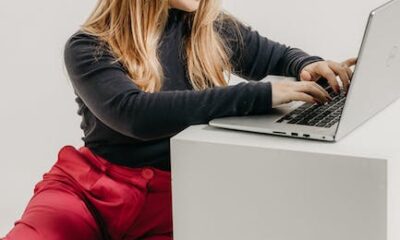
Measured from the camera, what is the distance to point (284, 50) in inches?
73.0

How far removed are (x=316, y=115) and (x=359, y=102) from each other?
12cm

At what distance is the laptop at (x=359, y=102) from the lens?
1.24 m

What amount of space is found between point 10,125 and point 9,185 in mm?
157

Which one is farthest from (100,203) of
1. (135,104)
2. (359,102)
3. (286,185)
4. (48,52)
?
(48,52)

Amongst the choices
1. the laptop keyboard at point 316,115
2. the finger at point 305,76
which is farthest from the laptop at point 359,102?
the finger at point 305,76

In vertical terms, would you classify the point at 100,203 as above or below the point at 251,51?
below

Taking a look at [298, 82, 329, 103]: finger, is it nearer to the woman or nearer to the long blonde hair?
the woman

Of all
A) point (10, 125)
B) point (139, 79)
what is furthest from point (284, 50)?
point (10, 125)

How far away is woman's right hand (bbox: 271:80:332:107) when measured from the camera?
4.57 ft

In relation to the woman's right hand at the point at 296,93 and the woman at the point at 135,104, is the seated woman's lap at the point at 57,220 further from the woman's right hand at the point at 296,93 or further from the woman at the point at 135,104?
the woman's right hand at the point at 296,93

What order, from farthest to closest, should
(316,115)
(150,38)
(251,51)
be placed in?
(251,51) → (150,38) → (316,115)

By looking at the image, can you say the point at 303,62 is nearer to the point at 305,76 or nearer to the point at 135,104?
the point at 305,76

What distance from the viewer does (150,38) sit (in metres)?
1.68

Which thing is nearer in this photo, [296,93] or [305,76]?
[296,93]
